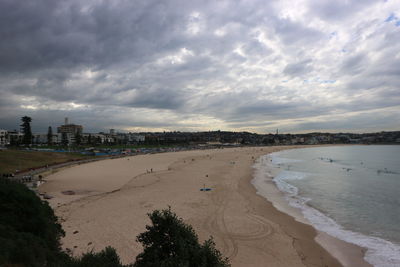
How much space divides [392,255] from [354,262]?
215 cm

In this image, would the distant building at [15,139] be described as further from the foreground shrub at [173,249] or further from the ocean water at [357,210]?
the foreground shrub at [173,249]

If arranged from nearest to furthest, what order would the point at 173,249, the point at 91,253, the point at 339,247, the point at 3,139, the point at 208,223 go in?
the point at 91,253 → the point at 173,249 → the point at 339,247 → the point at 208,223 → the point at 3,139

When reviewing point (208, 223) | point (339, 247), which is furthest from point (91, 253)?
point (339, 247)

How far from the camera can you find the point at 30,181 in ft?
82.8

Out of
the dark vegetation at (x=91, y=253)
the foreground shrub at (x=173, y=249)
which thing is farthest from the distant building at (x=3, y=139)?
the foreground shrub at (x=173, y=249)

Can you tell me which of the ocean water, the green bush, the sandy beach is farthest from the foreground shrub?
the ocean water

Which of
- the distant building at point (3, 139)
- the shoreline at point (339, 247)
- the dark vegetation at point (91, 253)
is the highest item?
the distant building at point (3, 139)

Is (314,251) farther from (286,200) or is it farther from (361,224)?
(286,200)

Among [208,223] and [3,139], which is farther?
[3,139]

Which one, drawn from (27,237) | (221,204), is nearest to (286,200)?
(221,204)

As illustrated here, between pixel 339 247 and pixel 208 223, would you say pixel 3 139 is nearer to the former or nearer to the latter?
pixel 208 223

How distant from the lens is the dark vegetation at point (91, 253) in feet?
19.9

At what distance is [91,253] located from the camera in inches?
253

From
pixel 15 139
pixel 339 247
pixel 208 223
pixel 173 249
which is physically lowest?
pixel 339 247
